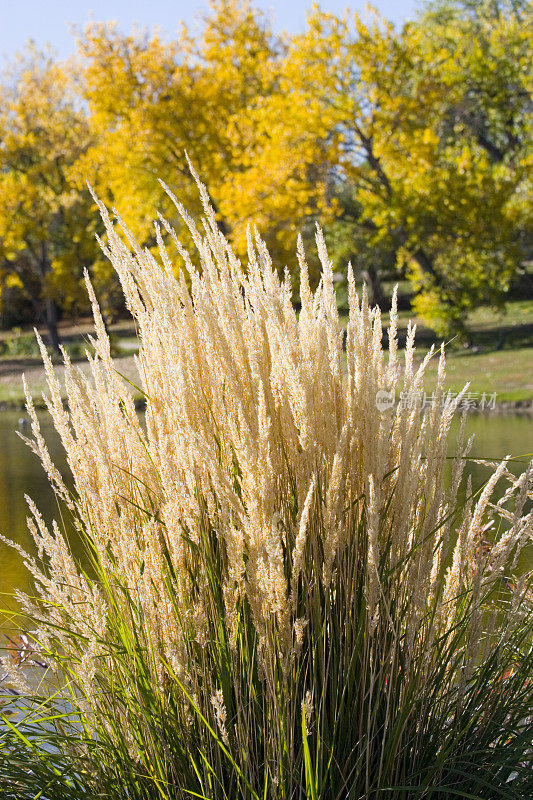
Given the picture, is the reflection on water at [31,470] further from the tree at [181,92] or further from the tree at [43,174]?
the tree at [43,174]

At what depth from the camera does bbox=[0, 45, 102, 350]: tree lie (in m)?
20.0

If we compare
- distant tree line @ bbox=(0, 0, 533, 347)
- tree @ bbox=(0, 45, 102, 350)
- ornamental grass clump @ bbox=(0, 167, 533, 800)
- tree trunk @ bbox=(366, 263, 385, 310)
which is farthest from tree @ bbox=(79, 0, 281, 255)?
ornamental grass clump @ bbox=(0, 167, 533, 800)

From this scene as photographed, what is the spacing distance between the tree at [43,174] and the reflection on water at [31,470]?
390 inches

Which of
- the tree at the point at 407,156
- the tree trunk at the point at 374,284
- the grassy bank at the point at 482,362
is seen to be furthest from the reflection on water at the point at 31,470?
the tree trunk at the point at 374,284

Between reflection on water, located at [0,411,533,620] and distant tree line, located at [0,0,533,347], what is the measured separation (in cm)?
573

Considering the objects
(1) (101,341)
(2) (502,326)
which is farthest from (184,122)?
(1) (101,341)

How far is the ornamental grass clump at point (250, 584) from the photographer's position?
58.3 inches

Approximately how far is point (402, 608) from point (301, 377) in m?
0.50

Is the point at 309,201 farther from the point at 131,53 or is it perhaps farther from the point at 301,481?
the point at 301,481

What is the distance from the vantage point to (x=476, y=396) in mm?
10398

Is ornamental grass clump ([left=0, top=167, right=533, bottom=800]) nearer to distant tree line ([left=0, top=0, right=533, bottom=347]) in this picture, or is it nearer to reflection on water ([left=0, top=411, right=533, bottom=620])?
reflection on water ([left=0, top=411, right=533, bottom=620])

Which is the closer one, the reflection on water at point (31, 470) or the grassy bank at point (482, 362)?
the reflection on water at point (31, 470)

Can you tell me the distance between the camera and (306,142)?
44.7ft

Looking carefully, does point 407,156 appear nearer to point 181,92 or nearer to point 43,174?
point 181,92
